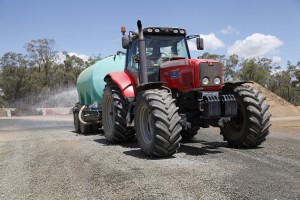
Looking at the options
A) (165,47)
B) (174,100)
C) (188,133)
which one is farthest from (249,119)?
(165,47)

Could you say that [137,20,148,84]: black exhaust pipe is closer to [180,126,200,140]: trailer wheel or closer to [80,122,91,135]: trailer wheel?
[180,126,200,140]: trailer wheel

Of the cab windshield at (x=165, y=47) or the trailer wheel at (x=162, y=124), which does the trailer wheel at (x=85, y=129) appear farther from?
the trailer wheel at (x=162, y=124)

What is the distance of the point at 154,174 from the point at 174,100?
6.30 feet

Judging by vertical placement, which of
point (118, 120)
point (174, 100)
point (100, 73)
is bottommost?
point (118, 120)

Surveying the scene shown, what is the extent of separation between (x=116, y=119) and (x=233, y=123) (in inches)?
111

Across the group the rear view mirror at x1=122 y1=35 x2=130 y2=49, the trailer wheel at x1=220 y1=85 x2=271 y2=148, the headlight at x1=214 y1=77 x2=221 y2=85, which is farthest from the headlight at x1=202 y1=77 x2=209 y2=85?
the rear view mirror at x1=122 y1=35 x2=130 y2=49

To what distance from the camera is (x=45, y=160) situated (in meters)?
7.09

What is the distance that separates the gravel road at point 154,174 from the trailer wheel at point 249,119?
29 cm

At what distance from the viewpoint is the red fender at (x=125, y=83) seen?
29.5ft

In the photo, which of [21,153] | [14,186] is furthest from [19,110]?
[14,186]

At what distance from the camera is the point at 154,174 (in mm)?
5344

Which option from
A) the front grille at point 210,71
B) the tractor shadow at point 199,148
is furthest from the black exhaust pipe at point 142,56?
the tractor shadow at point 199,148

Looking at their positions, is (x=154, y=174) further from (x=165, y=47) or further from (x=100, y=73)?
(x=100, y=73)

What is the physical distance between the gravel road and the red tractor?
424 millimetres
